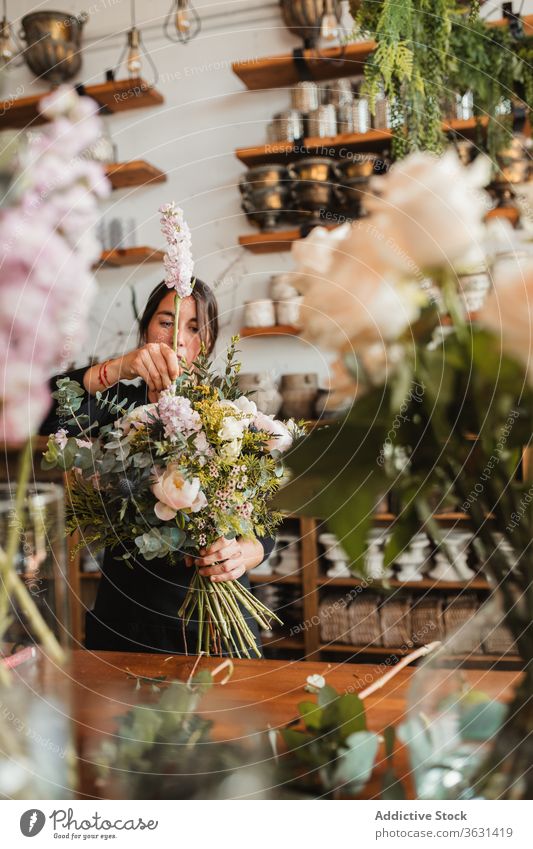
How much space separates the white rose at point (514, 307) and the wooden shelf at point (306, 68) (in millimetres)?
581

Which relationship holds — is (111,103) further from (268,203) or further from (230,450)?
(230,450)

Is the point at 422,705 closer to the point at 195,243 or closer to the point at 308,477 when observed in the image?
the point at 308,477

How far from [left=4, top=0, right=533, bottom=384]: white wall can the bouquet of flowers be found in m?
0.20

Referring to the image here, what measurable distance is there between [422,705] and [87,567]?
116 cm

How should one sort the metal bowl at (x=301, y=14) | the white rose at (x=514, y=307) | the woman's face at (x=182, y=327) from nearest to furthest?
the white rose at (x=514, y=307) → the woman's face at (x=182, y=327) → the metal bowl at (x=301, y=14)

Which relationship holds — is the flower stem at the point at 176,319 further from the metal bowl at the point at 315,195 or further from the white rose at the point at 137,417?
the metal bowl at the point at 315,195

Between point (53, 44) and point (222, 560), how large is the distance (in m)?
0.91

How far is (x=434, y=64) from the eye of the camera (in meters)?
0.36

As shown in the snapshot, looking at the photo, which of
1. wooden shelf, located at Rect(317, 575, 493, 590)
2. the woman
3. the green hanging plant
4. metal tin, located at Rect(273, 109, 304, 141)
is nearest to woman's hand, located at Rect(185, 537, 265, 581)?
the woman

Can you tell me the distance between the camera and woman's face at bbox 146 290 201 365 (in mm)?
561

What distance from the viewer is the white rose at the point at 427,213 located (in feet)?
0.65

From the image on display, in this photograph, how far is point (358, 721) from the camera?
31cm

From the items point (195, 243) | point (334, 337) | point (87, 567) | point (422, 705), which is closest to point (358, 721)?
point (422, 705)

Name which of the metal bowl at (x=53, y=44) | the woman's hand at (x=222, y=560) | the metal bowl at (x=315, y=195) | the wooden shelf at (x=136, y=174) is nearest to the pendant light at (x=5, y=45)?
the metal bowl at (x=53, y=44)
